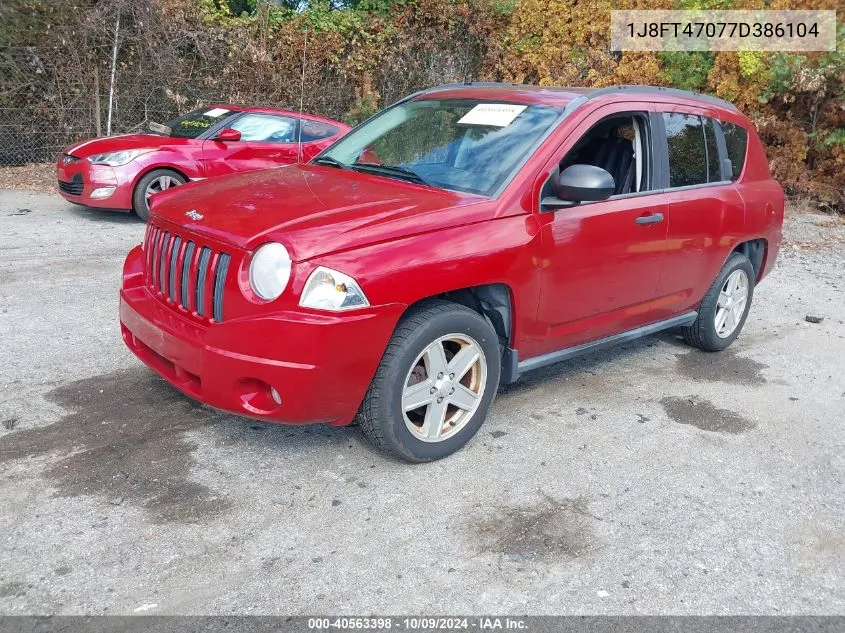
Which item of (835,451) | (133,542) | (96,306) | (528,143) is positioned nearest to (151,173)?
(96,306)

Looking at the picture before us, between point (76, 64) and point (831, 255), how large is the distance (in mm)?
11454

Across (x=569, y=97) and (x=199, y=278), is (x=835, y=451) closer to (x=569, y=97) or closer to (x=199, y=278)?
(x=569, y=97)

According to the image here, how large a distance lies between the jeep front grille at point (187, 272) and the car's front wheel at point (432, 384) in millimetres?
815

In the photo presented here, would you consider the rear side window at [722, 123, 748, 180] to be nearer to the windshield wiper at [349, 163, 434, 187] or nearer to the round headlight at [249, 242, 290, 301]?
the windshield wiper at [349, 163, 434, 187]

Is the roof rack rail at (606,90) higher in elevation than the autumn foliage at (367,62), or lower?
lower

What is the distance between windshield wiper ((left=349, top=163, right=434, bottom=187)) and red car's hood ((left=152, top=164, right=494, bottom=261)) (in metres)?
0.06

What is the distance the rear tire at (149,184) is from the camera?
956cm

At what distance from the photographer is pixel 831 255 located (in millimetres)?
9914

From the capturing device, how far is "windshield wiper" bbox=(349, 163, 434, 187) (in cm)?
436

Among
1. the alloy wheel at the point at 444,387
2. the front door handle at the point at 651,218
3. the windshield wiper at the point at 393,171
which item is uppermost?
the windshield wiper at the point at 393,171

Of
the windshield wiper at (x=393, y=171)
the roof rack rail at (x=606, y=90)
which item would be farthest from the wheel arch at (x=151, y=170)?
the windshield wiper at (x=393, y=171)

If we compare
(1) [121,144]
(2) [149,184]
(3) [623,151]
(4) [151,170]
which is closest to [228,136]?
(4) [151,170]

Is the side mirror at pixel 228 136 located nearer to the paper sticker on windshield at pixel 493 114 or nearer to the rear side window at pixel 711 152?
the paper sticker on windshield at pixel 493 114

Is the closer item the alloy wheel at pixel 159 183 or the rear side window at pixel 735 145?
the rear side window at pixel 735 145
